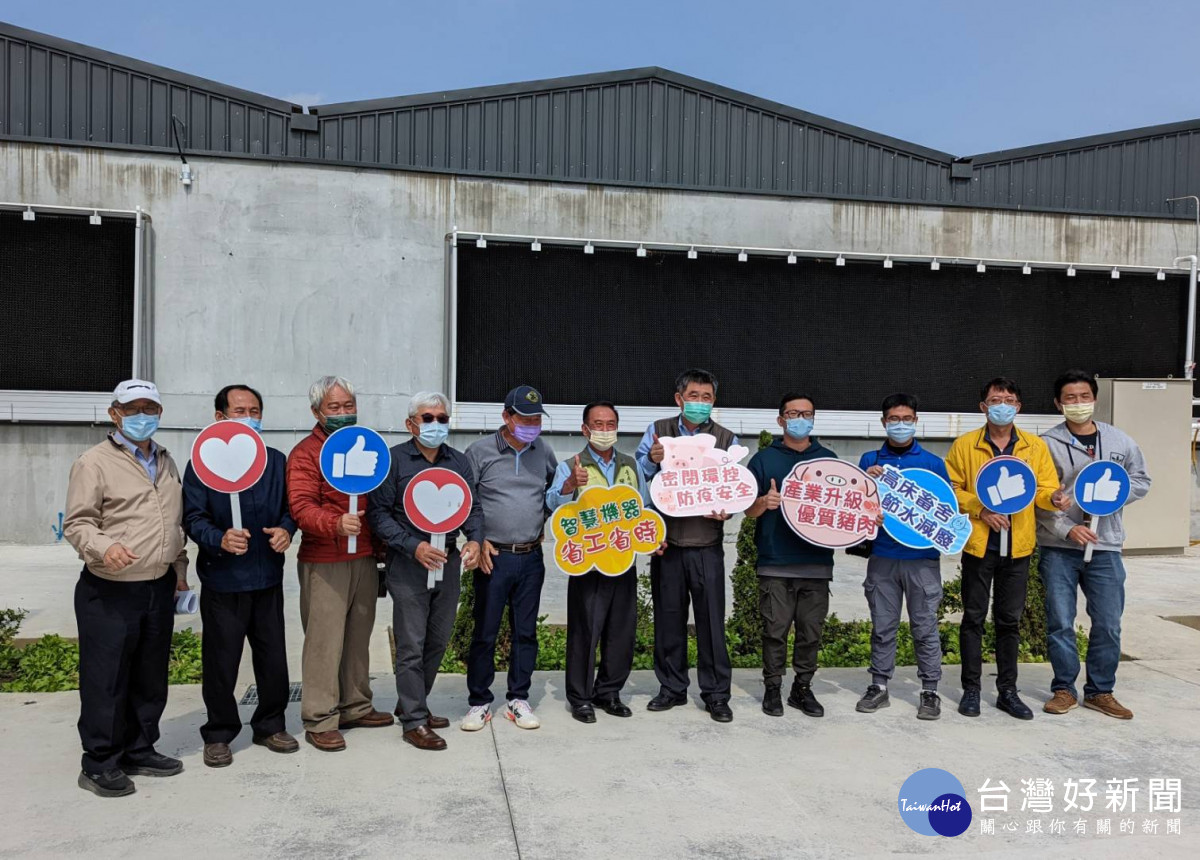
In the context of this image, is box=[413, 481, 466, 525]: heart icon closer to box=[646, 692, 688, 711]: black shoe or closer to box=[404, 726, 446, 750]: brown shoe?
box=[404, 726, 446, 750]: brown shoe

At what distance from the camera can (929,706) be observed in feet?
18.7

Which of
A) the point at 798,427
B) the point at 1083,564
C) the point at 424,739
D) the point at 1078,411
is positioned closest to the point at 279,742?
the point at 424,739

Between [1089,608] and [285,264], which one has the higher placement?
[285,264]

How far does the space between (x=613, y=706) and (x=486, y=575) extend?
1.13 m

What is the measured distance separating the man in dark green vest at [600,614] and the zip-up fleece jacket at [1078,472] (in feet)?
8.24

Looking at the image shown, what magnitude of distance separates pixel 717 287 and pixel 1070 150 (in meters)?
6.13

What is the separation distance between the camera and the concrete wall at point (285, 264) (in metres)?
11.9

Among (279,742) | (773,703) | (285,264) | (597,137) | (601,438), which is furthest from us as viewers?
(597,137)

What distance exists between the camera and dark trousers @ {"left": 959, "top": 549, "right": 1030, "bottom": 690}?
575 cm

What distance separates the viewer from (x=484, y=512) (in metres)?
5.34

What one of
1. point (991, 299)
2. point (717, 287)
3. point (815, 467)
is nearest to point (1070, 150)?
point (991, 299)

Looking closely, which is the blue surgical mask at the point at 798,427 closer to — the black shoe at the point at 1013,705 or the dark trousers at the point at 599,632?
the dark trousers at the point at 599,632

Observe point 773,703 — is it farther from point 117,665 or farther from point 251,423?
point 117,665

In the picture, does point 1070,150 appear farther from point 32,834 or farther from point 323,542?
point 32,834
